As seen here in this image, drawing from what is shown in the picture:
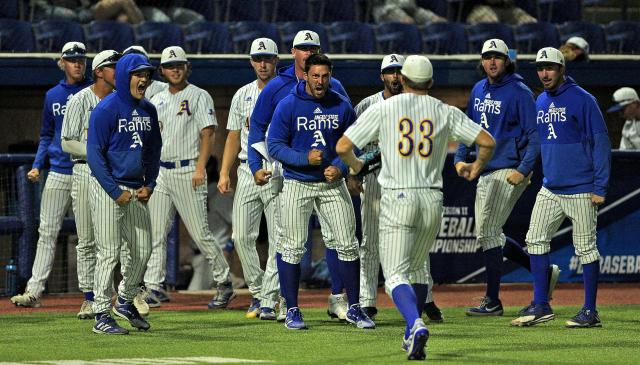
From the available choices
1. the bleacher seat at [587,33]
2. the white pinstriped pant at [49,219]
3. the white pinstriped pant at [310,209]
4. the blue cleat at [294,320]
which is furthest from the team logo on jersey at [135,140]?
the bleacher seat at [587,33]

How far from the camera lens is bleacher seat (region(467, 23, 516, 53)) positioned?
1736 centimetres

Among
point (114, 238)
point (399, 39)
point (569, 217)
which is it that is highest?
point (399, 39)

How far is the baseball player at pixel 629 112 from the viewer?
563 inches

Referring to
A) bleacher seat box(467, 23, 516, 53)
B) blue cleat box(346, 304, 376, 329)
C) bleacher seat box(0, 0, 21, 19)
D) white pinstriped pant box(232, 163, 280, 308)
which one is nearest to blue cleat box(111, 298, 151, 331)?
white pinstriped pant box(232, 163, 280, 308)

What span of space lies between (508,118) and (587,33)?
832cm

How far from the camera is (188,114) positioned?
1122cm

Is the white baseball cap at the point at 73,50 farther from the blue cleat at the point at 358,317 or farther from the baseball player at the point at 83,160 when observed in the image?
the blue cleat at the point at 358,317

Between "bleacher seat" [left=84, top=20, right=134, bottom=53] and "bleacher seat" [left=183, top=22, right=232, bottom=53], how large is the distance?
2.51 feet

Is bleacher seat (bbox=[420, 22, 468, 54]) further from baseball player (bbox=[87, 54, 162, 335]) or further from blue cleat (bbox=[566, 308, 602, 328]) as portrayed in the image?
baseball player (bbox=[87, 54, 162, 335])

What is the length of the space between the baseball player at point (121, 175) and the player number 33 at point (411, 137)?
214 centimetres

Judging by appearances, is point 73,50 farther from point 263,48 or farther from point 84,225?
point 263,48

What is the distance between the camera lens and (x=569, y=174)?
9516 mm

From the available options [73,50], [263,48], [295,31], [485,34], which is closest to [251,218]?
A: [263,48]

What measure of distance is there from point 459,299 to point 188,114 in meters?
3.20
